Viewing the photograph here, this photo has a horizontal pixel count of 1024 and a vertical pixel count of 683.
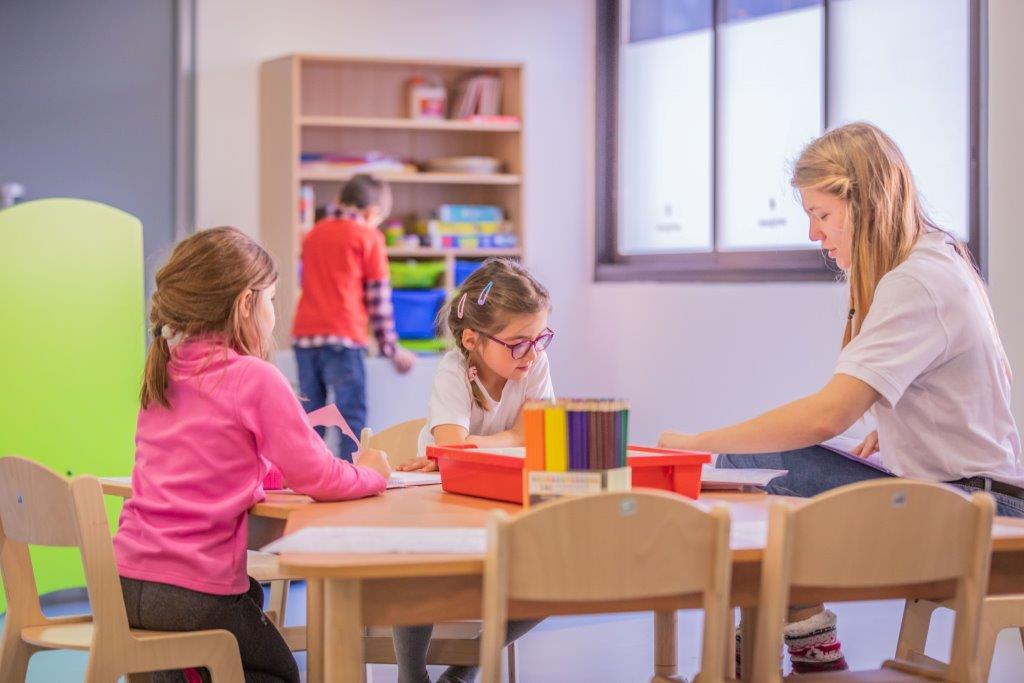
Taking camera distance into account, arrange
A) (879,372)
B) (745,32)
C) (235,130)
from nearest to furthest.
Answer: (879,372) < (745,32) < (235,130)

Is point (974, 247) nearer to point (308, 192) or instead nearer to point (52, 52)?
point (308, 192)

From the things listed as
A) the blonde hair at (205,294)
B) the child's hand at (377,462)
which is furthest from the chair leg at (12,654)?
the child's hand at (377,462)

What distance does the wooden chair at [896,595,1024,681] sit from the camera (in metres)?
2.04

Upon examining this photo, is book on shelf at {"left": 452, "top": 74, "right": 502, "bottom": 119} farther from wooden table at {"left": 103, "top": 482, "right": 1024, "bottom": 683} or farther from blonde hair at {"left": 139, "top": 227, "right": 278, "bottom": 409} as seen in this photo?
wooden table at {"left": 103, "top": 482, "right": 1024, "bottom": 683}

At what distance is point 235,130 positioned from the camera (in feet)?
18.4

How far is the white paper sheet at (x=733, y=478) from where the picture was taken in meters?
2.16

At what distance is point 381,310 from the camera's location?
5344mm

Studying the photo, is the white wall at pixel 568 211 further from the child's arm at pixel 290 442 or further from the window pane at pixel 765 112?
the child's arm at pixel 290 442

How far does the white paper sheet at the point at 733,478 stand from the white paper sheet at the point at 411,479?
1.59 feet

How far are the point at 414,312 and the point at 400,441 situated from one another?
2821mm

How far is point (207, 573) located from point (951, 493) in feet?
3.77

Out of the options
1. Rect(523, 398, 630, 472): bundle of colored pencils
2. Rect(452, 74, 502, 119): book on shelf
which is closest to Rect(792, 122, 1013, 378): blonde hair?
Rect(523, 398, 630, 472): bundle of colored pencils

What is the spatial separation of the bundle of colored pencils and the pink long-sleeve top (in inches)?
18.0

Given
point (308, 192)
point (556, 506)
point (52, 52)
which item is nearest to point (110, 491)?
point (556, 506)
